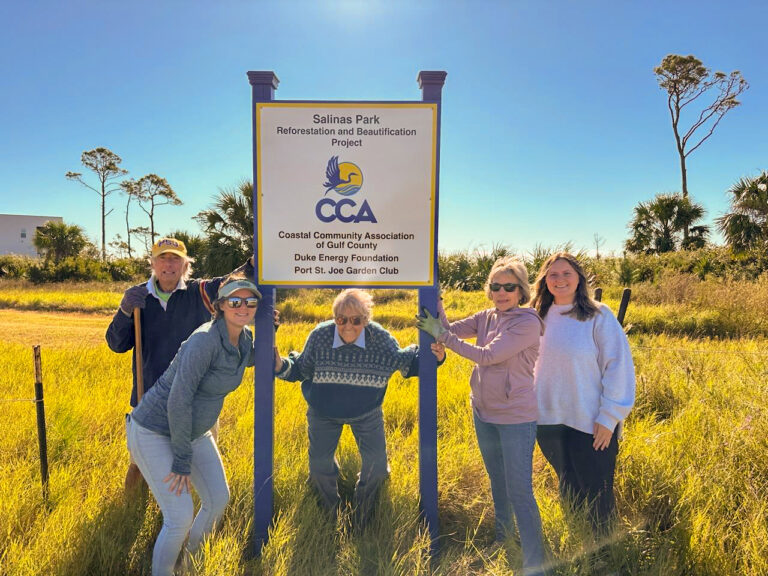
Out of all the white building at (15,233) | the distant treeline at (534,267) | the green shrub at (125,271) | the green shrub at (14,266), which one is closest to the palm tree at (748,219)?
the distant treeline at (534,267)

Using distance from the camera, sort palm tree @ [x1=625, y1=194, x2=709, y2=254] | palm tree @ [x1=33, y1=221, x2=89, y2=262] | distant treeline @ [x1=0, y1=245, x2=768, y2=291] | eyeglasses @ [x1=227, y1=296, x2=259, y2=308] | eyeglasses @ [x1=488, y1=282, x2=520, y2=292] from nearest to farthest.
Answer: eyeglasses @ [x1=227, y1=296, x2=259, y2=308]
eyeglasses @ [x1=488, y1=282, x2=520, y2=292]
distant treeline @ [x1=0, y1=245, x2=768, y2=291]
palm tree @ [x1=625, y1=194, x2=709, y2=254]
palm tree @ [x1=33, y1=221, x2=89, y2=262]

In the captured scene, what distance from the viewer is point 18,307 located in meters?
16.4

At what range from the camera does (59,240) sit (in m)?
31.3

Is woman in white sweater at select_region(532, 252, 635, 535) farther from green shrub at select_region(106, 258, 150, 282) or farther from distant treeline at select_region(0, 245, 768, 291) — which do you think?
green shrub at select_region(106, 258, 150, 282)

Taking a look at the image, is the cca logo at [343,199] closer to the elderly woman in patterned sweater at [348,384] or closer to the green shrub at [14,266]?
the elderly woman in patterned sweater at [348,384]

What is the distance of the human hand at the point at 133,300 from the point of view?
284 cm

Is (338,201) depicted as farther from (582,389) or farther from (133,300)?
(582,389)

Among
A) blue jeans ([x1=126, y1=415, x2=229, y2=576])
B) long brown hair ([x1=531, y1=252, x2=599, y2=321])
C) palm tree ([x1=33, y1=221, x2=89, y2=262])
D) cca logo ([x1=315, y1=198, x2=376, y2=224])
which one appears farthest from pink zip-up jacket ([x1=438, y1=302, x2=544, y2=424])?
palm tree ([x1=33, y1=221, x2=89, y2=262])

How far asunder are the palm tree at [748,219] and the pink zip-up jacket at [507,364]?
52.6 ft

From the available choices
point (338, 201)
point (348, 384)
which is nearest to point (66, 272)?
point (348, 384)

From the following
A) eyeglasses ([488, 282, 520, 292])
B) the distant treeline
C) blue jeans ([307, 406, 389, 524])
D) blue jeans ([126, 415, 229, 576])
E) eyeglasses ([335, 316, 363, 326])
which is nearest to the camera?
blue jeans ([126, 415, 229, 576])

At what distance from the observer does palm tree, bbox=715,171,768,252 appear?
1457 centimetres

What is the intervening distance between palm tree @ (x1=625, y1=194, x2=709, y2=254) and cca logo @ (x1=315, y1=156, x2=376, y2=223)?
76.4ft

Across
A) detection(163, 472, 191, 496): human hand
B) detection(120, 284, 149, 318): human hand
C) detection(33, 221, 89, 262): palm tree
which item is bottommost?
detection(163, 472, 191, 496): human hand
